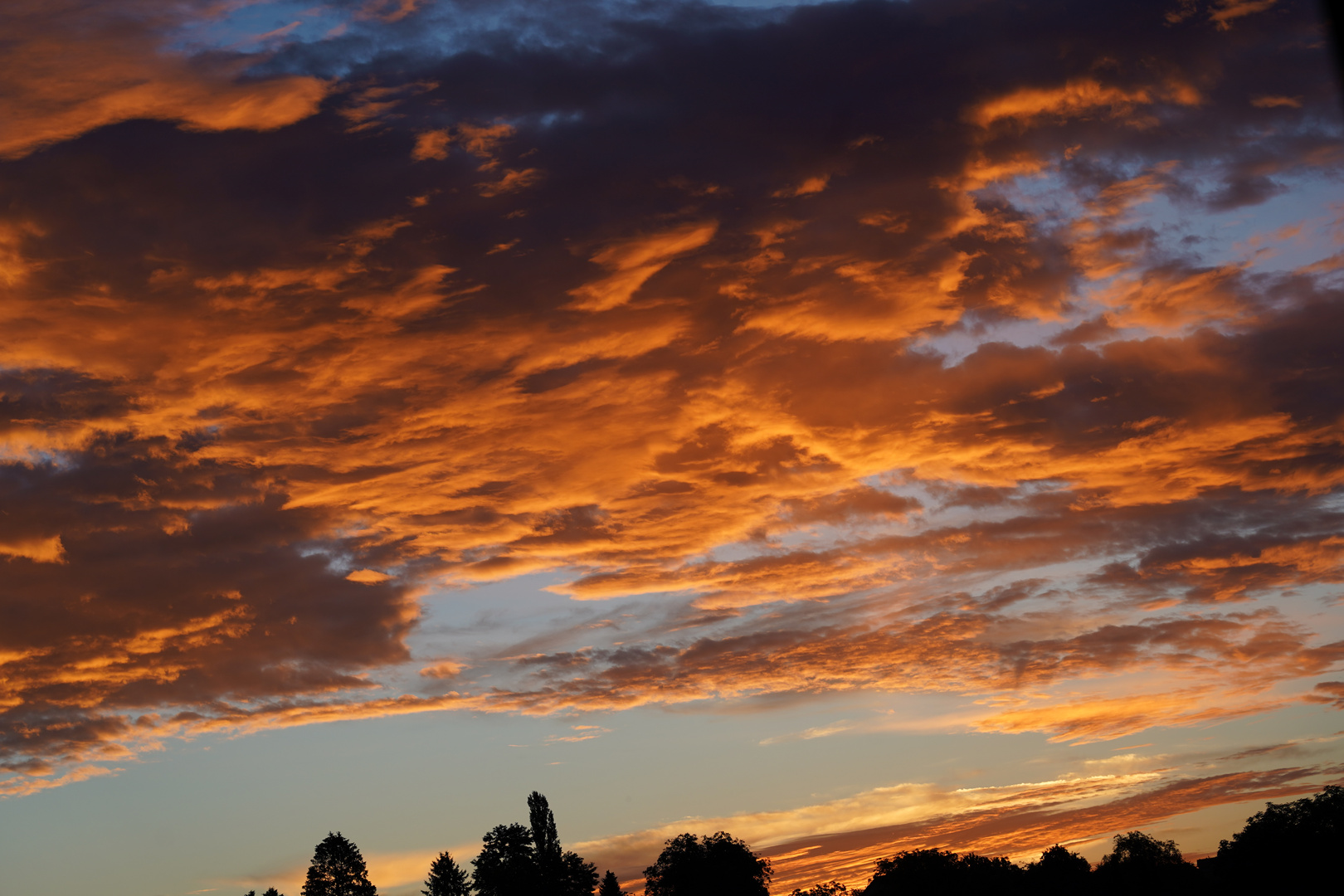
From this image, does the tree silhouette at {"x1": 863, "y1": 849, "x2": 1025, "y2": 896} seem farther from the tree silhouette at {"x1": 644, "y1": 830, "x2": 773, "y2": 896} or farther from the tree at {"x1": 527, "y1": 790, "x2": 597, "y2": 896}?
the tree at {"x1": 527, "y1": 790, "x2": 597, "y2": 896}

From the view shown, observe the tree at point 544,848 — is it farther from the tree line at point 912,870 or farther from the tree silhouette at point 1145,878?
the tree silhouette at point 1145,878

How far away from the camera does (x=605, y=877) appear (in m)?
165

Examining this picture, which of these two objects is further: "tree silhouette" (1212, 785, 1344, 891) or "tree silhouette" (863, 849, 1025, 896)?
"tree silhouette" (863, 849, 1025, 896)

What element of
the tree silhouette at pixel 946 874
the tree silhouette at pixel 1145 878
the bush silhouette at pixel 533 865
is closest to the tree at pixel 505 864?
the bush silhouette at pixel 533 865

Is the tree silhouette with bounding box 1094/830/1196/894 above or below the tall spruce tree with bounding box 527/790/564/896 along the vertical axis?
below

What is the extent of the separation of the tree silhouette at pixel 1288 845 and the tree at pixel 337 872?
344 feet

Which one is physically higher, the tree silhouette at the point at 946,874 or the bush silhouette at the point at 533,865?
the bush silhouette at the point at 533,865

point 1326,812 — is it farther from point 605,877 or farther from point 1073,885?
point 605,877

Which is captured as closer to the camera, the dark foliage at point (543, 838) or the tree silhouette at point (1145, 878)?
the dark foliage at point (543, 838)

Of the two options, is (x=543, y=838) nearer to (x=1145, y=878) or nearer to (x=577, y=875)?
(x=577, y=875)

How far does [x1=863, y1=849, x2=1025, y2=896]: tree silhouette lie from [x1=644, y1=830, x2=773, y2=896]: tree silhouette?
2528 centimetres

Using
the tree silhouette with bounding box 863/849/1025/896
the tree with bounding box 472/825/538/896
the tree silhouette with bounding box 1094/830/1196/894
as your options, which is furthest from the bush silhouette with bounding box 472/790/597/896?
the tree silhouette with bounding box 1094/830/1196/894

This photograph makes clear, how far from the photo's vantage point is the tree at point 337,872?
130 meters

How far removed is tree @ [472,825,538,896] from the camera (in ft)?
476
